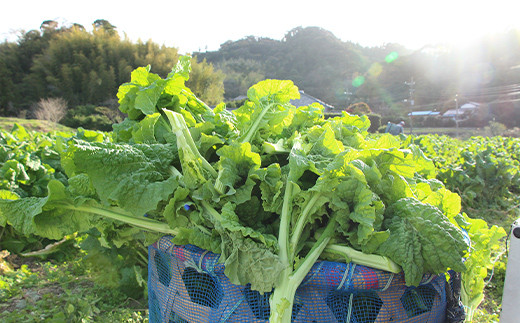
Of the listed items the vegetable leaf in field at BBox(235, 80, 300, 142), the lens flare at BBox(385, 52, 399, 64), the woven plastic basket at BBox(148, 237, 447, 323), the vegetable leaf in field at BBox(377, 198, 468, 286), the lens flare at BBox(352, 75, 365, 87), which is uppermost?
the lens flare at BBox(385, 52, 399, 64)

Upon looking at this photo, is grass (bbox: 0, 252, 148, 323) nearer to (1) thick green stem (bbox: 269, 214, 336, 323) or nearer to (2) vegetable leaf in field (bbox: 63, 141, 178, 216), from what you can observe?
(2) vegetable leaf in field (bbox: 63, 141, 178, 216)

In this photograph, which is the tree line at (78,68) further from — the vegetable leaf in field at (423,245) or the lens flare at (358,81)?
the vegetable leaf in field at (423,245)

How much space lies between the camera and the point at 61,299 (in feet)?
9.36

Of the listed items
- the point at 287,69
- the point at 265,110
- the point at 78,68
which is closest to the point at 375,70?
the point at 287,69

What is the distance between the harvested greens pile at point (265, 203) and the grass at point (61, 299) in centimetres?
100

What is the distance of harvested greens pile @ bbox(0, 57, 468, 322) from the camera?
1484 mm

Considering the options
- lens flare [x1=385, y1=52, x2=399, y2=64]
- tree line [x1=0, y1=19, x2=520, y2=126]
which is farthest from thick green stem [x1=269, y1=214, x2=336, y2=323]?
lens flare [x1=385, y1=52, x2=399, y2=64]

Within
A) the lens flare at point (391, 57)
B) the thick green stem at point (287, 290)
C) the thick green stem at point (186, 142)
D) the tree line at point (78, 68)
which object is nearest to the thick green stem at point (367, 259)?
the thick green stem at point (287, 290)

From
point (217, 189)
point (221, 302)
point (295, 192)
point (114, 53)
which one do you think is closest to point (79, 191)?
point (217, 189)

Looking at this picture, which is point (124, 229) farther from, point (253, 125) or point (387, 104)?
point (387, 104)

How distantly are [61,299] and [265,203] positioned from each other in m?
2.33

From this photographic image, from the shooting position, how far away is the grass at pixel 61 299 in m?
2.58

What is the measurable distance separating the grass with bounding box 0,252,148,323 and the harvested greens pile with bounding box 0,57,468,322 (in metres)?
1.00

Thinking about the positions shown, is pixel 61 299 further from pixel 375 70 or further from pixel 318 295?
pixel 375 70
